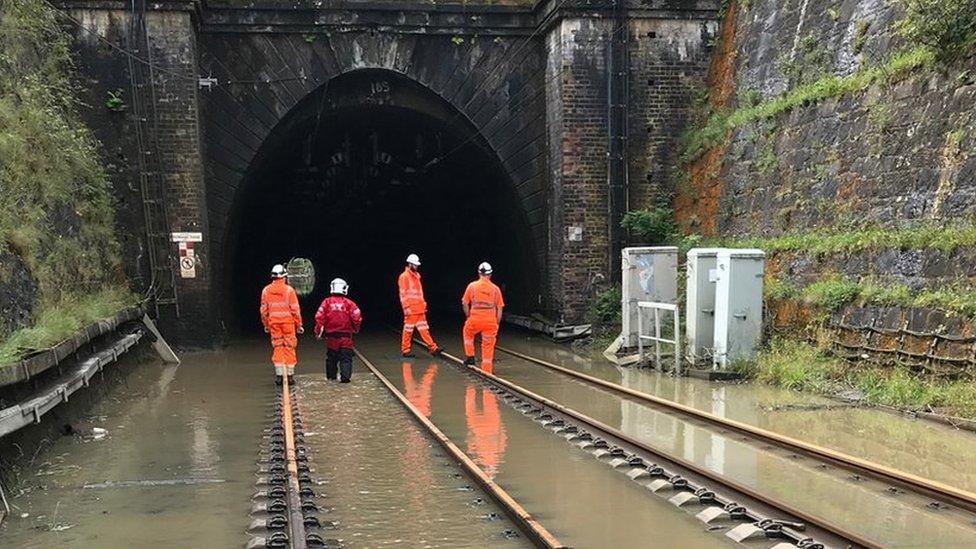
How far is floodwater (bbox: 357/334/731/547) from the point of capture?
4.99 metres

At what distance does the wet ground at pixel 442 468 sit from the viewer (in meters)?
5.14

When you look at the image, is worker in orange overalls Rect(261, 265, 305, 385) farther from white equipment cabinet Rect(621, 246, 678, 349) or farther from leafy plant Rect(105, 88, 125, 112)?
leafy plant Rect(105, 88, 125, 112)

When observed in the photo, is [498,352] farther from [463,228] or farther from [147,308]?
[463,228]

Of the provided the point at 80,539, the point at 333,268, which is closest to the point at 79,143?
the point at 80,539

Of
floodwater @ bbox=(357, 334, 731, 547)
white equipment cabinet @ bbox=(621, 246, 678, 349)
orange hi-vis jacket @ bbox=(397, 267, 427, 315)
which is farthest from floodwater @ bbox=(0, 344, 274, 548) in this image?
white equipment cabinet @ bbox=(621, 246, 678, 349)

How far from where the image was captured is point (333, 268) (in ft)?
123

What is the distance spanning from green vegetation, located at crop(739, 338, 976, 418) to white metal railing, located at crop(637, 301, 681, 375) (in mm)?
931

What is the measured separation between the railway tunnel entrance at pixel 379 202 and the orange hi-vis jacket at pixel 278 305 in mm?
6060

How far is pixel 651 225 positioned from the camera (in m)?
16.0

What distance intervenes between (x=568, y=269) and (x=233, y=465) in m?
10.0

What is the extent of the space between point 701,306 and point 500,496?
262 inches

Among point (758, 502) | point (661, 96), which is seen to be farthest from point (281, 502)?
point (661, 96)

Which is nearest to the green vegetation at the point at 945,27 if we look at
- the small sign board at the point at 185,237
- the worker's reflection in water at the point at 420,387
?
the worker's reflection in water at the point at 420,387

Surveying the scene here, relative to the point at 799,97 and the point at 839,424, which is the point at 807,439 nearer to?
the point at 839,424
